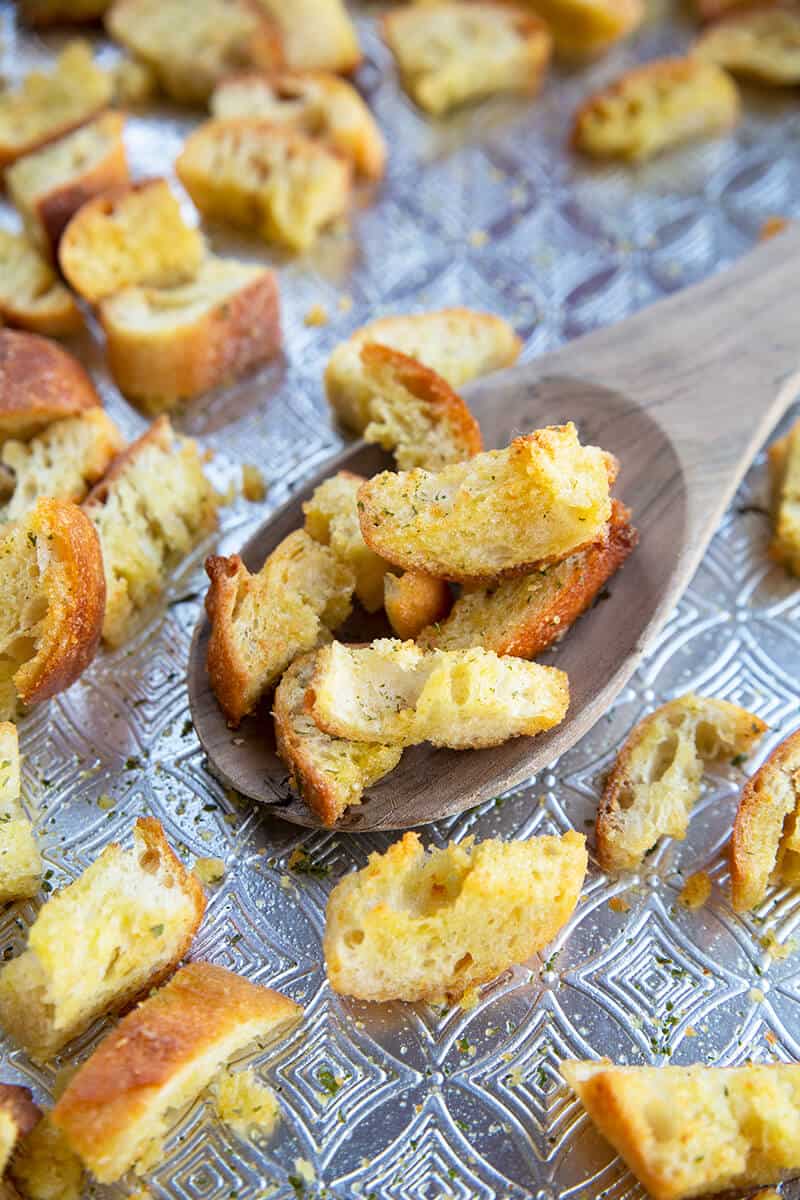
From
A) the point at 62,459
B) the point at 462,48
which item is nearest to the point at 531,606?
the point at 62,459

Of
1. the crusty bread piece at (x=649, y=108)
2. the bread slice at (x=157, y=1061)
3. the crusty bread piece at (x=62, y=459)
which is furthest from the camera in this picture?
the crusty bread piece at (x=649, y=108)

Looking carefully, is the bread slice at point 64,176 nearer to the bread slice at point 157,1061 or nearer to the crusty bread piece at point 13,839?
the crusty bread piece at point 13,839

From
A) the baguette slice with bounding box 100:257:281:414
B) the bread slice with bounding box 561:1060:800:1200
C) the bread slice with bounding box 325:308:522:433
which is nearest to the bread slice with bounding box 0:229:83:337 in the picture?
the baguette slice with bounding box 100:257:281:414

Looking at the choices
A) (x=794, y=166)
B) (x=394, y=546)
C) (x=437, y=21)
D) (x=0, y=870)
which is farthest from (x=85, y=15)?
(x=0, y=870)

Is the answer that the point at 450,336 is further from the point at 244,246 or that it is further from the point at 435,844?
the point at 435,844

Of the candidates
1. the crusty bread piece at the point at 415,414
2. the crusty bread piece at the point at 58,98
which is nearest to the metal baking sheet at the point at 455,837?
the crusty bread piece at the point at 58,98
